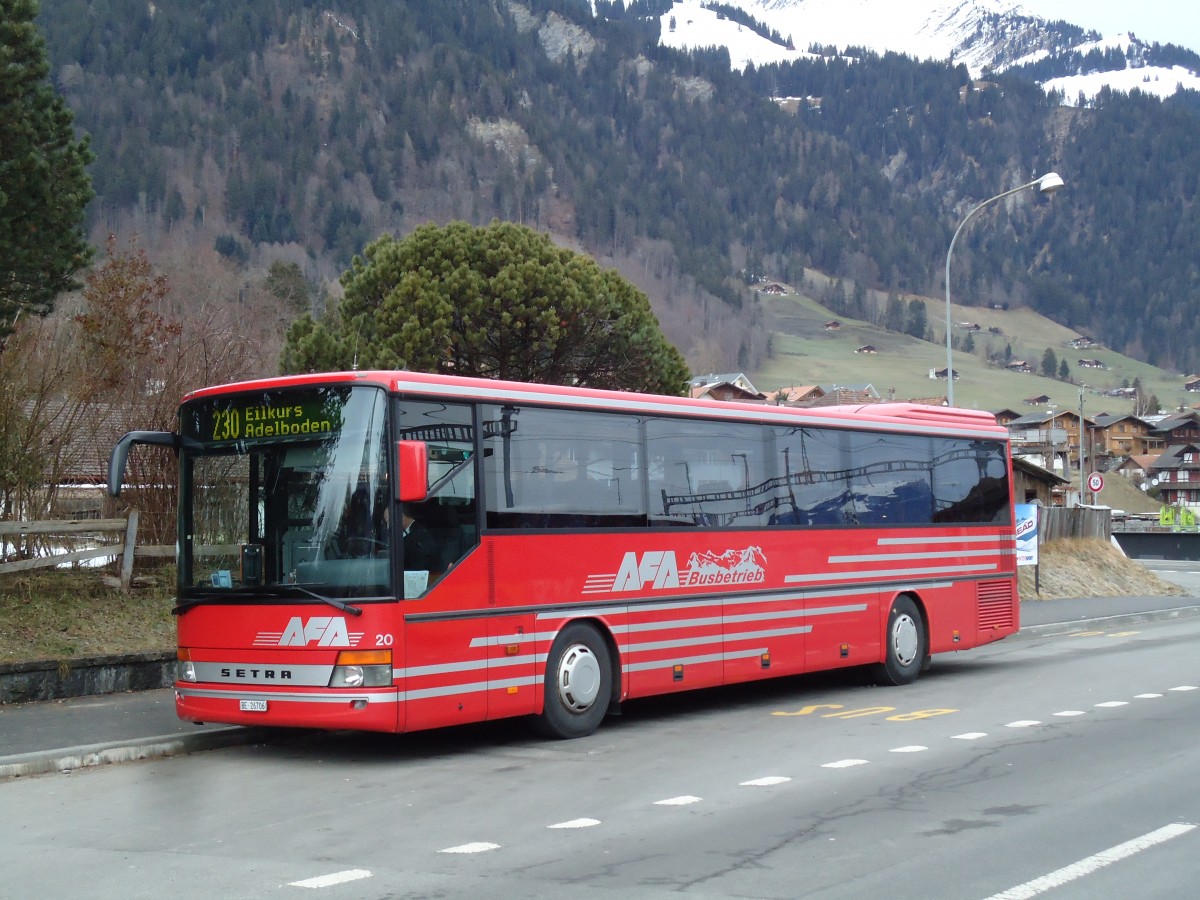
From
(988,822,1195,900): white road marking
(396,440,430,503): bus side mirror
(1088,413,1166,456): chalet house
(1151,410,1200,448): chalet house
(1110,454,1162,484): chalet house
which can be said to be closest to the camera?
(988,822,1195,900): white road marking

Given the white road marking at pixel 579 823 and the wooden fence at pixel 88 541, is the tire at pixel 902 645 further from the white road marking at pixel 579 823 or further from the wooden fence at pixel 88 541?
the wooden fence at pixel 88 541

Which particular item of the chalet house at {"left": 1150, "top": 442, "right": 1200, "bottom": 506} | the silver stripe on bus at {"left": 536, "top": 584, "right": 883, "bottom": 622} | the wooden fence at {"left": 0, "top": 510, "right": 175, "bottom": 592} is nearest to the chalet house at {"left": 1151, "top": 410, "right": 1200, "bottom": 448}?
the chalet house at {"left": 1150, "top": 442, "right": 1200, "bottom": 506}

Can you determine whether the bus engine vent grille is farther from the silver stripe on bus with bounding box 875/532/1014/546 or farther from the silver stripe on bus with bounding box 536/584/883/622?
the silver stripe on bus with bounding box 536/584/883/622

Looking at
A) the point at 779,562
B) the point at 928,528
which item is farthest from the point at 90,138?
the point at 928,528

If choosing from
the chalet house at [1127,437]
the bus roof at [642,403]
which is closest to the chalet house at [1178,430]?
the chalet house at [1127,437]

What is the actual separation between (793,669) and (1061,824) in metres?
6.64

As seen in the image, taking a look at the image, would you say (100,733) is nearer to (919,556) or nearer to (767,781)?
(767,781)

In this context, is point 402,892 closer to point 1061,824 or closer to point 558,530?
point 1061,824

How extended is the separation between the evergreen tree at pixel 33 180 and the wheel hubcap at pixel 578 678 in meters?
8.26

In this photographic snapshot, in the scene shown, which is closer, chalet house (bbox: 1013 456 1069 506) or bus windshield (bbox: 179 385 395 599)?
bus windshield (bbox: 179 385 395 599)

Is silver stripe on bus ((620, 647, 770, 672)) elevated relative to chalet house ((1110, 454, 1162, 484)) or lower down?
lower down

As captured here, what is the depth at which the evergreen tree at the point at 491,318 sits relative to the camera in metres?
29.0

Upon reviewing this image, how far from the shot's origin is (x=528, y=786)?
9938mm

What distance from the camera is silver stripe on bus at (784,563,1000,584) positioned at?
15.0 m
